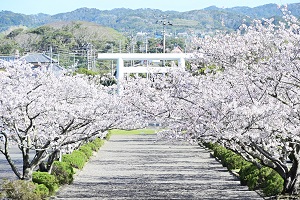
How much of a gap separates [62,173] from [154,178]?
10.6 ft

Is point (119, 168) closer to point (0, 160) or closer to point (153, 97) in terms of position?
point (0, 160)

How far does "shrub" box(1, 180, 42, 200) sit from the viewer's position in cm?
1457

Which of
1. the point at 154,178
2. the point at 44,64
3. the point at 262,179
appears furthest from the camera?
the point at 154,178

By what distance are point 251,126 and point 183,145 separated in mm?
24620

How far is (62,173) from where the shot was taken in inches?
754

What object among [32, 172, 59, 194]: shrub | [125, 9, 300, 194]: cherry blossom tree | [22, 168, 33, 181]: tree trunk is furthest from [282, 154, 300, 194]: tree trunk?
[22, 168, 33, 181]: tree trunk

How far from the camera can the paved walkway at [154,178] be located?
17.1 metres

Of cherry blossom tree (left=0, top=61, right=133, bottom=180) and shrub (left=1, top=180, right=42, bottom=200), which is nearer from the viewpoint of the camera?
shrub (left=1, top=180, right=42, bottom=200)

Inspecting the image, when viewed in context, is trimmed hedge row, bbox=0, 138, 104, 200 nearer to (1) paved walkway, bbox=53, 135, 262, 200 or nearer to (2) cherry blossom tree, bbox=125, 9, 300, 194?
(1) paved walkway, bbox=53, 135, 262, 200

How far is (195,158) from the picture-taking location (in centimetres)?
2862

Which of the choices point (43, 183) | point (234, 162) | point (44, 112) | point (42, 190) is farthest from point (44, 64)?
point (234, 162)

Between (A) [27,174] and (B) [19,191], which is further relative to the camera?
(A) [27,174]

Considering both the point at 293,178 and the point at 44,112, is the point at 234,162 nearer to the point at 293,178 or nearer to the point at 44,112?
the point at 293,178

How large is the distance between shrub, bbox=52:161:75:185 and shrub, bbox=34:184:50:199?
7.75 feet
